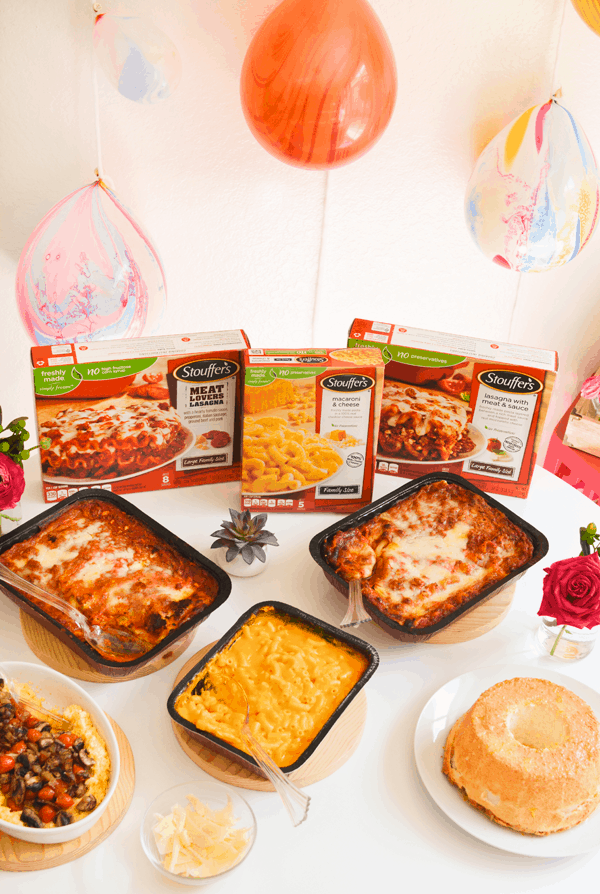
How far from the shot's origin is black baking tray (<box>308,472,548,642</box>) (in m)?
1.44

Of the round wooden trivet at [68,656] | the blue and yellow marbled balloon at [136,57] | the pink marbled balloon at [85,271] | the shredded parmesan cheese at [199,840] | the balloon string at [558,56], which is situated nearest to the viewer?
the shredded parmesan cheese at [199,840]

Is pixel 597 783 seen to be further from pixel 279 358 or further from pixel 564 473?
pixel 564 473

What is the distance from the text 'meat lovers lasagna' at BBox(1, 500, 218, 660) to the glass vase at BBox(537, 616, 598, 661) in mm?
722

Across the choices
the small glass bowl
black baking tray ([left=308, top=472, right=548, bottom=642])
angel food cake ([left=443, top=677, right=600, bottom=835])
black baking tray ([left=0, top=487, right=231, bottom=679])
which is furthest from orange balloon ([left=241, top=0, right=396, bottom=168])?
the small glass bowl

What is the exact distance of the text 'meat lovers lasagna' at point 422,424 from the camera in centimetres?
192

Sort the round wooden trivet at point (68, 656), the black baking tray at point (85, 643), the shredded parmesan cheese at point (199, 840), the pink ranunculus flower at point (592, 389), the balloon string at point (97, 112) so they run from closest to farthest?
1. the shredded parmesan cheese at point (199, 840)
2. the black baking tray at point (85, 643)
3. the round wooden trivet at point (68, 656)
4. the balloon string at point (97, 112)
5. the pink ranunculus flower at point (592, 389)

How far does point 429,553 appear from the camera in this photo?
1623 millimetres

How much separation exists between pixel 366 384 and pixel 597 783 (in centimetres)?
98

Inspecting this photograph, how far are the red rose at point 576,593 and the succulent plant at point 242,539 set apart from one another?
614 mm

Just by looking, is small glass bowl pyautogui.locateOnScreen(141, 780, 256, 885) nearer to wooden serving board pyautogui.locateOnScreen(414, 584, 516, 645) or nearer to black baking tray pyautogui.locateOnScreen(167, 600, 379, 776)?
black baking tray pyautogui.locateOnScreen(167, 600, 379, 776)

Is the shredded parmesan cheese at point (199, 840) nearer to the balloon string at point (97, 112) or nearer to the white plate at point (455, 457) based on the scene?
the white plate at point (455, 457)

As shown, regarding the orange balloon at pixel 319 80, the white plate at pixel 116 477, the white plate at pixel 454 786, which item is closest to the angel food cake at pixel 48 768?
the white plate at pixel 454 786

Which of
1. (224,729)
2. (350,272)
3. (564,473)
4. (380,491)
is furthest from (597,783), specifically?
(350,272)

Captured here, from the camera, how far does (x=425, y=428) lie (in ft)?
6.40
